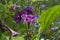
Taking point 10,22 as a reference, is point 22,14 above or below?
above

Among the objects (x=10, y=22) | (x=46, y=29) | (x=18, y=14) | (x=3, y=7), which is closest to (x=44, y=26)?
(x=46, y=29)

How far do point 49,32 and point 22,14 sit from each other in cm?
13

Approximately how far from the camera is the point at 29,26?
87 centimetres

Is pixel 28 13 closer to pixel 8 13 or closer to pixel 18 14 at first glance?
pixel 18 14

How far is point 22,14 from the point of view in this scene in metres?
0.88

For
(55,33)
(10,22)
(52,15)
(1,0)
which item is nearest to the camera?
(52,15)

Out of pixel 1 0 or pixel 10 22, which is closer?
pixel 10 22

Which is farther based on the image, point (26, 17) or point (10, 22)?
point (10, 22)

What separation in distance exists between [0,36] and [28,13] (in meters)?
0.15

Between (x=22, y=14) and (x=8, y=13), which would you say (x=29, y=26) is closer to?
(x=22, y=14)

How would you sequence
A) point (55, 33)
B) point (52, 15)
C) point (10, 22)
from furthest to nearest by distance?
point (10, 22) < point (55, 33) < point (52, 15)

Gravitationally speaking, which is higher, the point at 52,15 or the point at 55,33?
the point at 52,15

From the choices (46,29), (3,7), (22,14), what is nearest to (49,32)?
(46,29)

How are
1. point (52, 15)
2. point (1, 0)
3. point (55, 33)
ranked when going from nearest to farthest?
point (52, 15)
point (55, 33)
point (1, 0)
